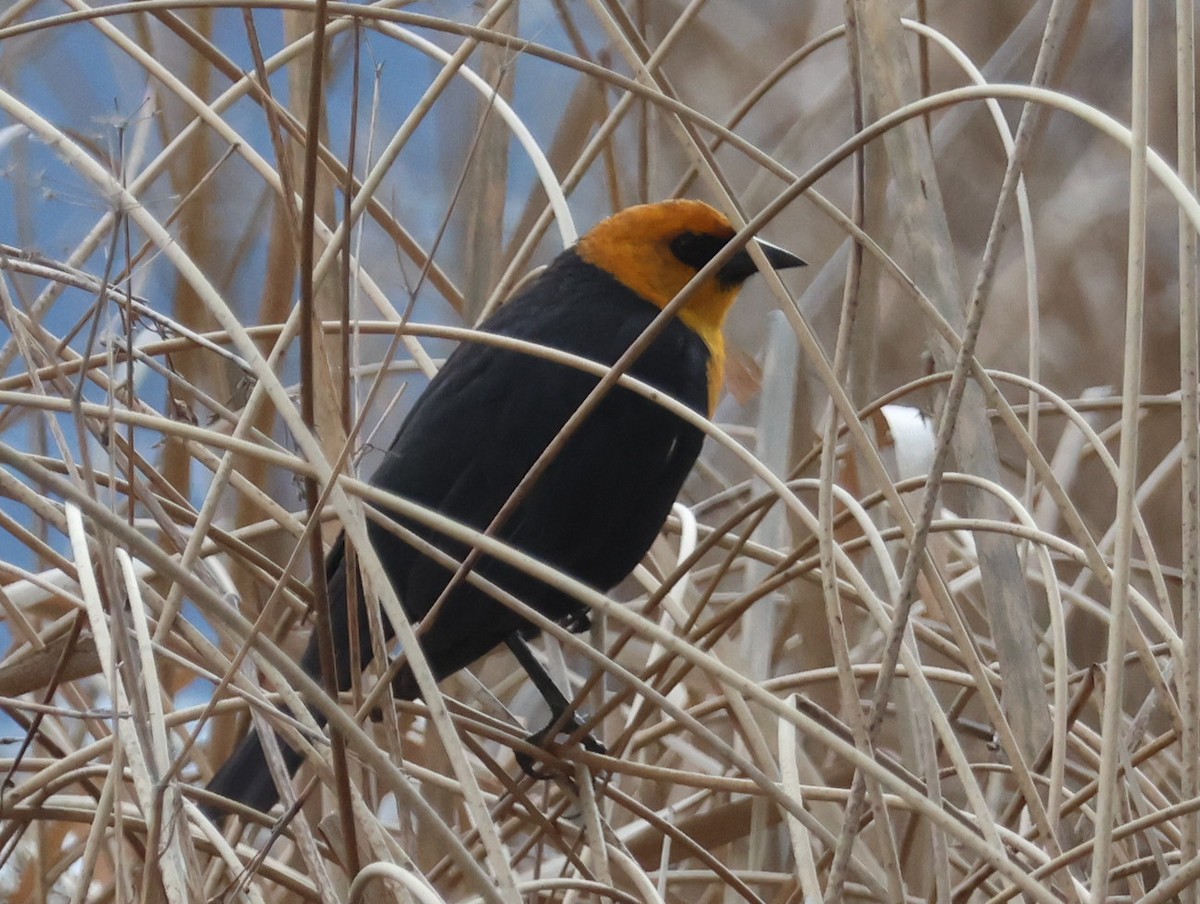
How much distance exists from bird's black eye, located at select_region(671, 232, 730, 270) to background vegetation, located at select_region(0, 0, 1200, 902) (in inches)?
4.4

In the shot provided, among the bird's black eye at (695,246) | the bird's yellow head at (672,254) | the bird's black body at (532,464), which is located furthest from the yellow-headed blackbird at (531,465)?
the bird's black eye at (695,246)

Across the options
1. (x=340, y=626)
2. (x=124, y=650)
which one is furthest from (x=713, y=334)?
(x=124, y=650)

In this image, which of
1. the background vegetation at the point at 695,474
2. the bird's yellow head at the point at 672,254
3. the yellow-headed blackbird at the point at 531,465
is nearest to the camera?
the background vegetation at the point at 695,474

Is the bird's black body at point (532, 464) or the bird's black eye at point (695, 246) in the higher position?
the bird's black eye at point (695, 246)

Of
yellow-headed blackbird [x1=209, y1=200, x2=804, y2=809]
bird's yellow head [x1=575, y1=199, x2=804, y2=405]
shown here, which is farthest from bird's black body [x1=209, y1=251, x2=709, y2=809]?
bird's yellow head [x1=575, y1=199, x2=804, y2=405]

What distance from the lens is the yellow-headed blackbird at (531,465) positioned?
1681mm

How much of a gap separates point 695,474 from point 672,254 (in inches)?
28.9

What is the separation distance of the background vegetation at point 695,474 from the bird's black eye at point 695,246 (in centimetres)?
11

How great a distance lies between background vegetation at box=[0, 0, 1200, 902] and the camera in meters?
0.79

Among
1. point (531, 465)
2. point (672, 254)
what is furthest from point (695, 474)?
point (531, 465)

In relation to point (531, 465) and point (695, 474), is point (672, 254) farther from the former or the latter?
point (695, 474)

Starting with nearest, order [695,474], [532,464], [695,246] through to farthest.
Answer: [532,464], [695,246], [695,474]

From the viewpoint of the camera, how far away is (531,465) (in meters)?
1.76

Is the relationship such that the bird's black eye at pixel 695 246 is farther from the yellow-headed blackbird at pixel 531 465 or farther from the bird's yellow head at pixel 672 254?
the yellow-headed blackbird at pixel 531 465
